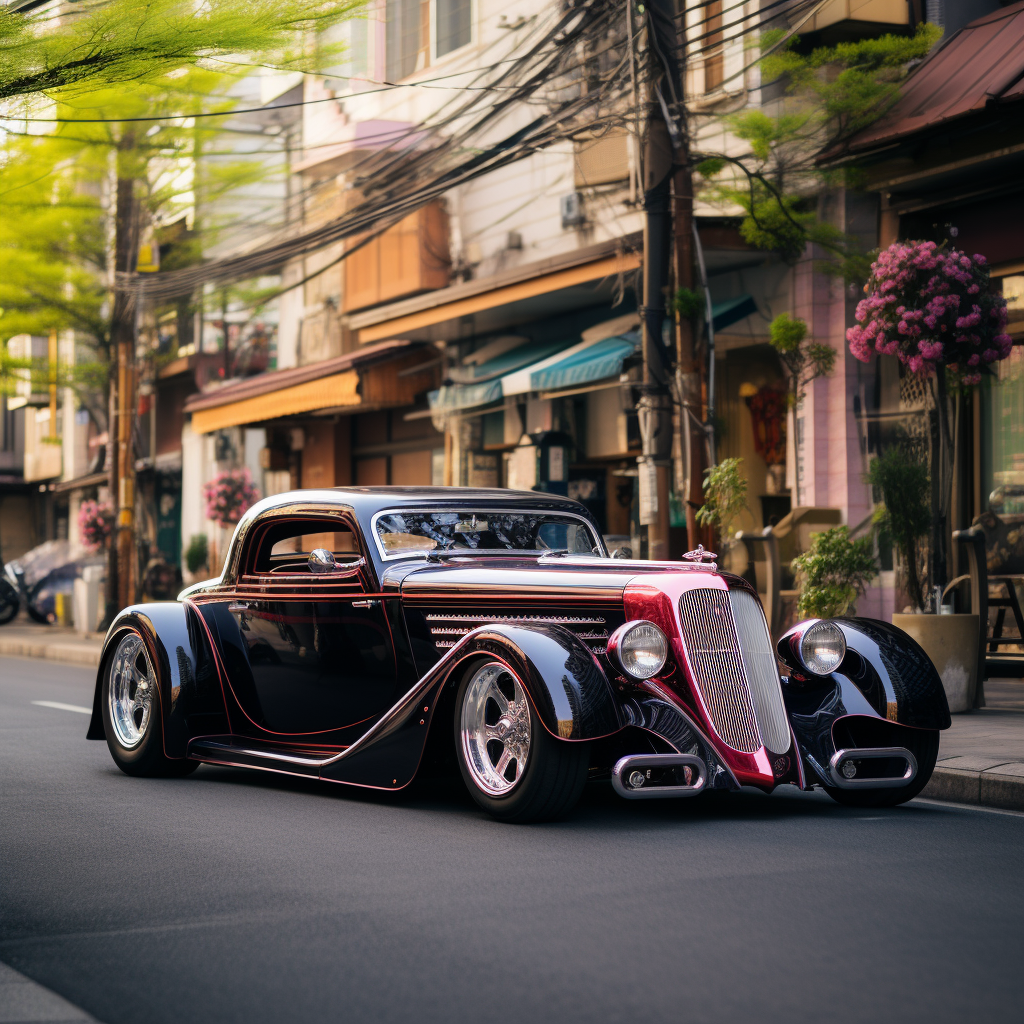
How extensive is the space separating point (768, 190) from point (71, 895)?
11.1 meters

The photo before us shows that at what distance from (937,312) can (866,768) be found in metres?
4.82

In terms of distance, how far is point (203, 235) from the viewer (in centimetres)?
2859

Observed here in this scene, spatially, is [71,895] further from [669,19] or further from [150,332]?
[150,332]

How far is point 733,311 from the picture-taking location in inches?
623

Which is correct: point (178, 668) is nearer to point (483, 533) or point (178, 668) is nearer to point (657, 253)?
point (483, 533)

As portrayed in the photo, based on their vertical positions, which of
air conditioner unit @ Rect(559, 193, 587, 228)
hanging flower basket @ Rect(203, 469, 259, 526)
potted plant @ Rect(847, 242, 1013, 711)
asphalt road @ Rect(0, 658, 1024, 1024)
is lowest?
asphalt road @ Rect(0, 658, 1024, 1024)

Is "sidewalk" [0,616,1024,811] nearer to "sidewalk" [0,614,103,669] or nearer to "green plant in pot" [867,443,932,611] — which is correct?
"green plant in pot" [867,443,932,611]

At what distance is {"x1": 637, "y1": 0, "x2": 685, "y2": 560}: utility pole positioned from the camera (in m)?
11.4

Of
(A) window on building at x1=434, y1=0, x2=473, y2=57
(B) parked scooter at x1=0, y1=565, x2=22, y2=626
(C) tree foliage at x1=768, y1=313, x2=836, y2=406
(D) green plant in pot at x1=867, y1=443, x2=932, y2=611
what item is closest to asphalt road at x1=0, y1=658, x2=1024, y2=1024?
(D) green plant in pot at x1=867, y1=443, x2=932, y2=611

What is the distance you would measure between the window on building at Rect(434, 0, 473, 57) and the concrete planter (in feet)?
44.3

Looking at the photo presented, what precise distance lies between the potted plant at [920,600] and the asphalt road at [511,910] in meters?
3.12

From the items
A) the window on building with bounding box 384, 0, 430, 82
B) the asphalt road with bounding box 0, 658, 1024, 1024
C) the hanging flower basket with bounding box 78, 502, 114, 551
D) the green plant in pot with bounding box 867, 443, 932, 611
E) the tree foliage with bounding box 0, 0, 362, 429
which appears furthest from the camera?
the hanging flower basket with bounding box 78, 502, 114, 551

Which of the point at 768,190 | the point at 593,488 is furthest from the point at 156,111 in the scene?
the point at 768,190

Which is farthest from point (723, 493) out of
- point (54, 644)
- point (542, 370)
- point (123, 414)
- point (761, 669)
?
point (123, 414)
